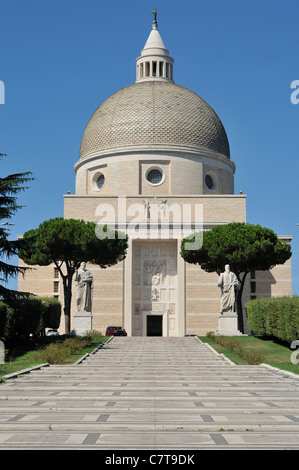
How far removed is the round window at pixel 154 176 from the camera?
51562 millimetres

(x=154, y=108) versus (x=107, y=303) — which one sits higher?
(x=154, y=108)

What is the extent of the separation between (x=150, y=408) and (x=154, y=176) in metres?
42.5

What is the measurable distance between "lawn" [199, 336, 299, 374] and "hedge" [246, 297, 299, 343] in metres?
0.52

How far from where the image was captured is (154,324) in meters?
47.2

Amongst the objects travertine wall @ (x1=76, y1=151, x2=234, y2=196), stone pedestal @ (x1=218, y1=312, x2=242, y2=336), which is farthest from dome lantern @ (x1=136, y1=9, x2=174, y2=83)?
stone pedestal @ (x1=218, y1=312, x2=242, y2=336)

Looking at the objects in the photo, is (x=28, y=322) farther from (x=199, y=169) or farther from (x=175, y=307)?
(x=199, y=169)

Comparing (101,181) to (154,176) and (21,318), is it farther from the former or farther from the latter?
(21,318)

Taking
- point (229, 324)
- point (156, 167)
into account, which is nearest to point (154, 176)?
point (156, 167)

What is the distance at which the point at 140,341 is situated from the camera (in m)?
29.5

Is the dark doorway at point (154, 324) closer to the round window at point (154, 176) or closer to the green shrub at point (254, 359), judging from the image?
the round window at point (154, 176)

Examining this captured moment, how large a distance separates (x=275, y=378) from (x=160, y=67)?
4848 centimetres

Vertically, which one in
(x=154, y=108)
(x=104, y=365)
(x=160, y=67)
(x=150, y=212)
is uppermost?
(x=160, y=67)

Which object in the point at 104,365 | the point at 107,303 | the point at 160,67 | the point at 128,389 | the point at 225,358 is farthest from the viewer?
the point at 160,67
